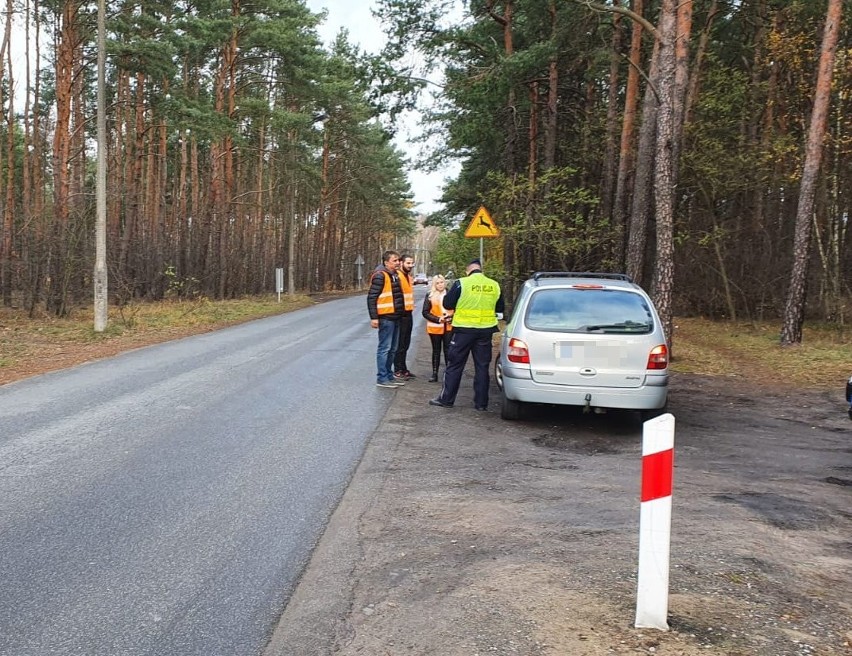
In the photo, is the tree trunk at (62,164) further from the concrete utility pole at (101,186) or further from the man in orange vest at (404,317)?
the man in orange vest at (404,317)

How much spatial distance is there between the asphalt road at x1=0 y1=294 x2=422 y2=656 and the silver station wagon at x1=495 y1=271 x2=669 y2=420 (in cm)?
188

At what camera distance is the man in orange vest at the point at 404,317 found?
35.0 ft

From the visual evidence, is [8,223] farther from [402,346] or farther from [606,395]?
[606,395]

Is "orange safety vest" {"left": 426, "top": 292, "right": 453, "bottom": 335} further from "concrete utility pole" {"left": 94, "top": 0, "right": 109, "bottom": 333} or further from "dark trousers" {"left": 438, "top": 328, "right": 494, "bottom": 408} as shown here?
"concrete utility pole" {"left": 94, "top": 0, "right": 109, "bottom": 333}

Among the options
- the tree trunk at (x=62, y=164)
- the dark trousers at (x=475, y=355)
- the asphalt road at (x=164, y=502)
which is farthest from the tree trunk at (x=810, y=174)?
the tree trunk at (x=62, y=164)

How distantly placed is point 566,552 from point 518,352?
378 centimetres

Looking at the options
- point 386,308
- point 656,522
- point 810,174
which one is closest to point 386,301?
point 386,308

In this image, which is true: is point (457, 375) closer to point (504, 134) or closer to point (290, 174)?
point (504, 134)

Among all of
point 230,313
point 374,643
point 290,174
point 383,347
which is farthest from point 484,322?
point 290,174

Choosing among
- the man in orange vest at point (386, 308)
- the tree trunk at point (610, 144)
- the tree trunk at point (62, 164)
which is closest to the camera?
the man in orange vest at point (386, 308)

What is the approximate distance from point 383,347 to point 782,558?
Answer: 273 inches

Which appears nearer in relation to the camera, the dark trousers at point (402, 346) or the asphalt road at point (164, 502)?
the asphalt road at point (164, 502)

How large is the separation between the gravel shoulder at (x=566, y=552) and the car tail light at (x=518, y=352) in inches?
33.2

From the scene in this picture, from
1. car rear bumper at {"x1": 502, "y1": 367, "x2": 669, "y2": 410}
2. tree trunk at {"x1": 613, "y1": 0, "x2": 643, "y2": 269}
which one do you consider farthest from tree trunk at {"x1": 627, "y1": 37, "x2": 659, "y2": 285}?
car rear bumper at {"x1": 502, "y1": 367, "x2": 669, "y2": 410}
